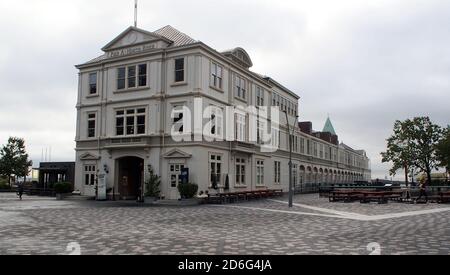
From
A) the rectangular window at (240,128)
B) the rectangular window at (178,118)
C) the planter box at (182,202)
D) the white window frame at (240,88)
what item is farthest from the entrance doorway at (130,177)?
the white window frame at (240,88)

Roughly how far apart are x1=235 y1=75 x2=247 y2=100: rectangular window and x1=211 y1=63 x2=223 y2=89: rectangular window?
3.12 m

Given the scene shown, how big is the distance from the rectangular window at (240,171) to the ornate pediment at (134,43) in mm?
11481

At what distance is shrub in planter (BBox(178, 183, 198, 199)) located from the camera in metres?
29.9

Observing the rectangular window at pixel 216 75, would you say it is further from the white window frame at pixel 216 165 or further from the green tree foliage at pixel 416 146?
the green tree foliage at pixel 416 146

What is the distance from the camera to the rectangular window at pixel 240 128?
37.2m

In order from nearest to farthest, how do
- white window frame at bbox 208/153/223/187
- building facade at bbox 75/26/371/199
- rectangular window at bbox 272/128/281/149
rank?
building facade at bbox 75/26/371/199 < white window frame at bbox 208/153/223/187 < rectangular window at bbox 272/128/281/149

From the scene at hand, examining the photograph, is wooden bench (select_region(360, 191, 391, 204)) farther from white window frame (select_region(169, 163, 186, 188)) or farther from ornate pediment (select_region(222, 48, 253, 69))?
ornate pediment (select_region(222, 48, 253, 69))

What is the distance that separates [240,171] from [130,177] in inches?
366

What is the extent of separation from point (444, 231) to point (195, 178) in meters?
19.4

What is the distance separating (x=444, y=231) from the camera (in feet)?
46.0

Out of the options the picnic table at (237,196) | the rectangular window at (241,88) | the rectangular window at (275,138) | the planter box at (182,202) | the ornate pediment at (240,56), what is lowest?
the planter box at (182,202)

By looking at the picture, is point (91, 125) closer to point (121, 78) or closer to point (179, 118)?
point (121, 78)

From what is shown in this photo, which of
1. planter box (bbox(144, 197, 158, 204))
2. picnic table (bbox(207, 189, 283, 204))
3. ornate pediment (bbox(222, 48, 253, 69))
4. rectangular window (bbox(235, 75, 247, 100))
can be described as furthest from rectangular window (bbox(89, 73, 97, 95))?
picnic table (bbox(207, 189, 283, 204))
